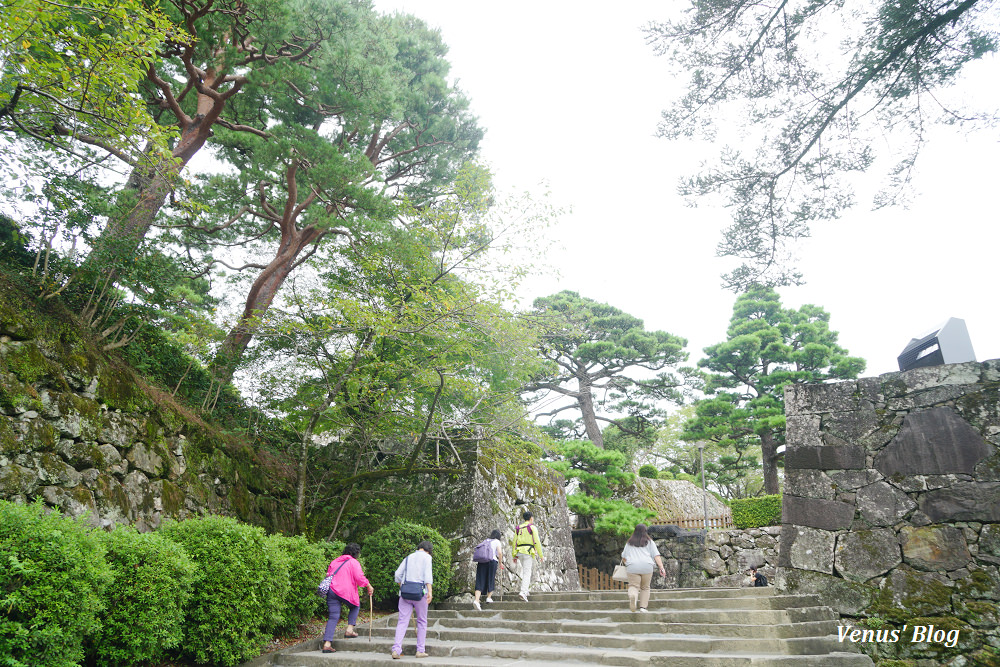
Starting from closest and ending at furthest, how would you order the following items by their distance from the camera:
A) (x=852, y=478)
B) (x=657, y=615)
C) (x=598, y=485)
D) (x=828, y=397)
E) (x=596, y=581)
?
(x=852, y=478), (x=657, y=615), (x=828, y=397), (x=596, y=581), (x=598, y=485)

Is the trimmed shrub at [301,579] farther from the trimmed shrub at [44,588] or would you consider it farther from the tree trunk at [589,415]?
the tree trunk at [589,415]

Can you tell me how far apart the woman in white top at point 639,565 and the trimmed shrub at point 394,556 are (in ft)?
10.8

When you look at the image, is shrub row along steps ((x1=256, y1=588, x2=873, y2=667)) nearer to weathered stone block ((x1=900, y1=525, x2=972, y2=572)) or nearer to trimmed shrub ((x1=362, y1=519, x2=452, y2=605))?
trimmed shrub ((x1=362, y1=519, x2=452, y2=605))

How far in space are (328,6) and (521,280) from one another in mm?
5496

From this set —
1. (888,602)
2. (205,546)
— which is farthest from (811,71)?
(205,546)

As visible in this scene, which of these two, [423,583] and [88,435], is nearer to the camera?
[423,583]

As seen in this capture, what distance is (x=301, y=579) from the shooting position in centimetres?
675

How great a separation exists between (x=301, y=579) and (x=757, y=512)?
12.5m

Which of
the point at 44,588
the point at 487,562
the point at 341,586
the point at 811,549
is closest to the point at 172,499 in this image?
the point at 341,586

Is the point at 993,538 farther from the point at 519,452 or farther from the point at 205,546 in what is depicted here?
the point at 205,546

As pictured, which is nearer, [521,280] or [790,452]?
[790,452]

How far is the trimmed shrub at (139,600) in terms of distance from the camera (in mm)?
4109

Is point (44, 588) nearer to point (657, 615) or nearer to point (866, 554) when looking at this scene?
point (657, 615)

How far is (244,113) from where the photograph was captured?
33.5ft
